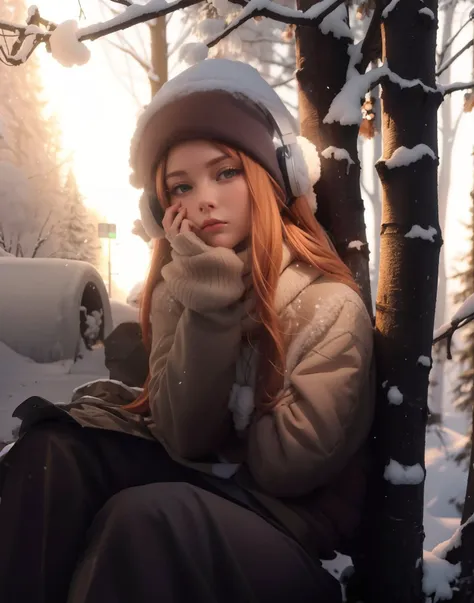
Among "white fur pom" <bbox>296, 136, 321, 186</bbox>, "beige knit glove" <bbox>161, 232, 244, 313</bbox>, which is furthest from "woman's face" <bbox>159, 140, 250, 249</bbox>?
"white fur pom" <bbox>296, 136, 321, 186</bbox>

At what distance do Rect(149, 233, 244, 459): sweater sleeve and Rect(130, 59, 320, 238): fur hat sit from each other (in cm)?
31

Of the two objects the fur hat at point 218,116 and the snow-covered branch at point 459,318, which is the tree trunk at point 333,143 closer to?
the fur hat at point 218,116

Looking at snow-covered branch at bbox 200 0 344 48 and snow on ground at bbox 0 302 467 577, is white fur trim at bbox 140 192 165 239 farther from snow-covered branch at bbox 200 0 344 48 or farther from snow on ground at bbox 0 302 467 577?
snow on ground at bbox 0 302 467 577

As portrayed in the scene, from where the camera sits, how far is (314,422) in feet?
3.86

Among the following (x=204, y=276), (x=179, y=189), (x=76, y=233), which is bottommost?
(x=204, y=276)

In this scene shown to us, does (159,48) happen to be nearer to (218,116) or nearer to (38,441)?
(218,116)

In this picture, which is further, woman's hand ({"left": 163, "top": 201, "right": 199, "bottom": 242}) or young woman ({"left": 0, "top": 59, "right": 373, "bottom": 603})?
woman's hand ({"left": 163, "top": 201, "right": 199, "bottom": 242})

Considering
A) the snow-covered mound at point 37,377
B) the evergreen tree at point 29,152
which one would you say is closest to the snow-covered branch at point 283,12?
the snow-covered mound at point 37,377

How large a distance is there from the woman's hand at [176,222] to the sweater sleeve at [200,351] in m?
0.09

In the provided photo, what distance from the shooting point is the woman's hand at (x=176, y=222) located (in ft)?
4.62

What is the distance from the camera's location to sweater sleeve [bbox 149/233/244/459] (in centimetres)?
122

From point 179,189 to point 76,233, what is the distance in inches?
646

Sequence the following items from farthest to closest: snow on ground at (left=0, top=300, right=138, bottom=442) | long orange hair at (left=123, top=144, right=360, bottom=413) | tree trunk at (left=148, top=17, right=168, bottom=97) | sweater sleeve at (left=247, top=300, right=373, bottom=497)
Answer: tree trunk at (left=148, top=17, right=168, bottom=97), snow on ground at (left=0, top=300, right=138, bottom=442), long orange hair at (left=123, top=144, right=360, bottom=413), sweater sleeve at (left=247, top=300, right=373, bottom=497)

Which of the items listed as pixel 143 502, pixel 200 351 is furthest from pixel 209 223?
pixel 143 502
